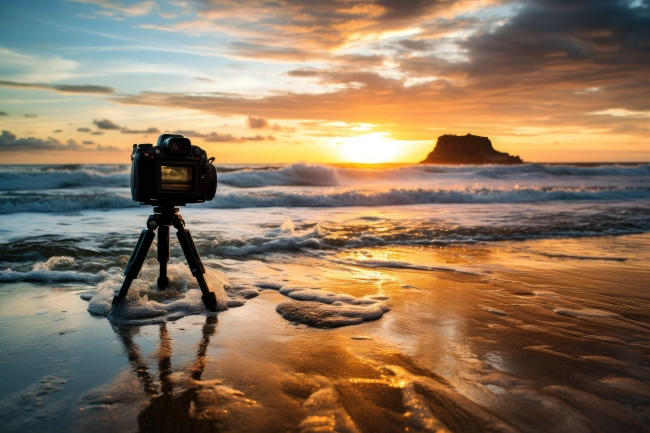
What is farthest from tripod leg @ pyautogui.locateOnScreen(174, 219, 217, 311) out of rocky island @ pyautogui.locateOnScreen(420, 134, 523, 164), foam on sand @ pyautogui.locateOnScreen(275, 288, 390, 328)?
rocky island @ pyautogui.locateOnScreen(420, 134, 523, 164)

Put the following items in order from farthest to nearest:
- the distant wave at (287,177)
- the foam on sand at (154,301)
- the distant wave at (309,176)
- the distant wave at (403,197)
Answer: the distant wave at (287,177) → the distant wave at (309,176) → the distant wave at (403,197) → the foam on sand at (154,301)

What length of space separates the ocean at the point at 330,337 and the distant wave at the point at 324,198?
5.64 metres

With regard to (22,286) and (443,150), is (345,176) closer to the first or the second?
(22,286)

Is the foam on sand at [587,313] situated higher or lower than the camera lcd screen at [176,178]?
lower

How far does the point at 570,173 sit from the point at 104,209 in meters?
36.1

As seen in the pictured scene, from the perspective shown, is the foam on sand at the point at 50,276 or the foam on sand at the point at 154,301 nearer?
the foam on sand at the point at 154,301

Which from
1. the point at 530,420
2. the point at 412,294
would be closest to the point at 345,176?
the point at 412,294

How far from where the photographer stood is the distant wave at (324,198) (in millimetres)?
12094

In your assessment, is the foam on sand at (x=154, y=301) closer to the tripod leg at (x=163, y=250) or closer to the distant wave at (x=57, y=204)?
the tripod leg at (x=163, y=250)

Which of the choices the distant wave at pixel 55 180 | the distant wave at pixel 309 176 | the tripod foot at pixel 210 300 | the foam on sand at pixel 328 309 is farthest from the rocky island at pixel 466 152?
the tripod foot at pixel 210 300

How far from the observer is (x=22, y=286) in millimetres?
4324

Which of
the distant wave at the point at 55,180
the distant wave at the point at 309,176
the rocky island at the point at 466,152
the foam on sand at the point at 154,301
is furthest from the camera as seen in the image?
the rocky island at the point at 466,152

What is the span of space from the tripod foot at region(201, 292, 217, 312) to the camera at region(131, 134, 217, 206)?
779 millimetres

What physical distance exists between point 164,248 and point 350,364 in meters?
1.79
